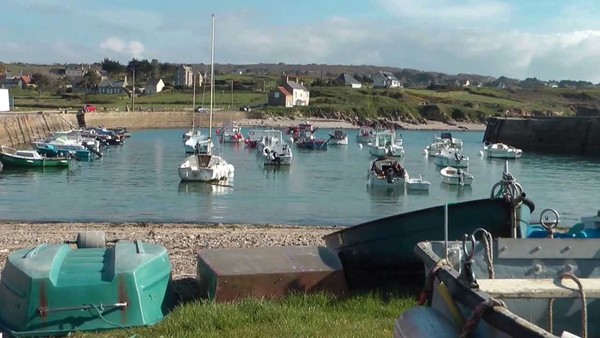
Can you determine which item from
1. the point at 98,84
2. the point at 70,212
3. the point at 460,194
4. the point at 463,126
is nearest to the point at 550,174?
the point at 460,194

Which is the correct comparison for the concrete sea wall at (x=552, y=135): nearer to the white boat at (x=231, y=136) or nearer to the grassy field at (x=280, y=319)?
the white boat at (x=231, y=136)

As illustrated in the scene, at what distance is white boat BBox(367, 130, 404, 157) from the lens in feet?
205

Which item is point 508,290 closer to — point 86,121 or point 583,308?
point 583,308

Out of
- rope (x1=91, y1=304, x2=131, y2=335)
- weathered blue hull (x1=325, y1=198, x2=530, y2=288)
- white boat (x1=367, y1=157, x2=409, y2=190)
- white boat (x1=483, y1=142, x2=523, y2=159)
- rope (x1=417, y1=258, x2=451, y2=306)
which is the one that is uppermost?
rope (x1=417, y1=258, x2=451, y2=306)

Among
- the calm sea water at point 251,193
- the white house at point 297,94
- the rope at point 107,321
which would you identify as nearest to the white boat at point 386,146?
the calm sea water at point 251,193

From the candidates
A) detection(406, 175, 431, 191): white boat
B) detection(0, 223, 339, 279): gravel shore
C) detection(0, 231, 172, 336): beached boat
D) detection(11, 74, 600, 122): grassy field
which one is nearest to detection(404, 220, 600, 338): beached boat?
detection(0, 231, 172, 336): beached boat

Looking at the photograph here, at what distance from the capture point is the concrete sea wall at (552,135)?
80.6 meters

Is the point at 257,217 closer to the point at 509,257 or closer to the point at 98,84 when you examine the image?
the point at 509,257

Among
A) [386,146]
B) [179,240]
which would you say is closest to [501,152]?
[386,146]

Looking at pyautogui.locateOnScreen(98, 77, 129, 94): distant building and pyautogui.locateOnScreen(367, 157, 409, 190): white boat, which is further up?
pyautogui.locateOnScreen(98, 77, 129, 94): distant building

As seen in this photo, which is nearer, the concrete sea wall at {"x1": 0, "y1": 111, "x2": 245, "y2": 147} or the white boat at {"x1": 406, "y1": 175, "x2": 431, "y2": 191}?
the white boat at {"x1": 406, "y1": 175, "x2": 431, "y2": 191}

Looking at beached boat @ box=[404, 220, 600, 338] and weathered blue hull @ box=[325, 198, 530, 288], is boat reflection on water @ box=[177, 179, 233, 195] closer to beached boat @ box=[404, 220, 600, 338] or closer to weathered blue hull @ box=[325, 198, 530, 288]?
weathered blue hull @ box=[325, 198, 530, 288]

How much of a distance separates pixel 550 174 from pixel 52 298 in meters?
48.9

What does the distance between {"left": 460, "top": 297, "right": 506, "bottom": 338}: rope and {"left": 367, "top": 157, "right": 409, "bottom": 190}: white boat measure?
33353 millimetres
